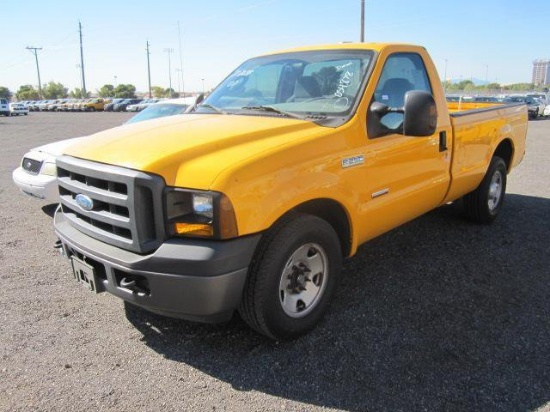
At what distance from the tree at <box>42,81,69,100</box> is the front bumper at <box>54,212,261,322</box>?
11707 centimetres

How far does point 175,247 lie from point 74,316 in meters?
1.56

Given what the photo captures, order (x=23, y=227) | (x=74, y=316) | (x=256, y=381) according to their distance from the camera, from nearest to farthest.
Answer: (x=256, y=381) → (x=74, y=316) → (x=23, y=227)

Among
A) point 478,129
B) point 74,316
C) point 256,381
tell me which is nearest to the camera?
point 256,381

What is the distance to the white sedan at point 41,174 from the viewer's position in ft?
19.3

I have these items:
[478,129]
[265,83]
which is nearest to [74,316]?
[265,83]

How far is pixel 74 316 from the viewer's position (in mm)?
3625

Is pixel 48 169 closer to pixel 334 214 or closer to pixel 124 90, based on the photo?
pixel 334 214

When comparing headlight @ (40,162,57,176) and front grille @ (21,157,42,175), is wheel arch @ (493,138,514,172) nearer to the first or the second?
headlight @ (40,162,57,176)

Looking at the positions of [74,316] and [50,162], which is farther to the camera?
[50,162]

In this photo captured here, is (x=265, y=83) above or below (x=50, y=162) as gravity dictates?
above

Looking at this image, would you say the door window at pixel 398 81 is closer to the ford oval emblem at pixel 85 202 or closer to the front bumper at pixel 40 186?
the ford oval emblem at pixel 85 202

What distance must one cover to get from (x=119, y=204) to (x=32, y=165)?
14.1 ft

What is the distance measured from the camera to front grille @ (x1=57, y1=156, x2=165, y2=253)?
261 centimetres

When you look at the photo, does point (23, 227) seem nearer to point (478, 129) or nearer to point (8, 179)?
point (8, 179)
